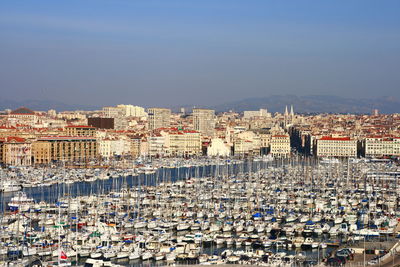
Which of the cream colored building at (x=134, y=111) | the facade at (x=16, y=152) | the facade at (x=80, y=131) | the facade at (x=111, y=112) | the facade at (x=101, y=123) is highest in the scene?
the cream colored building at (x=134, y=111)

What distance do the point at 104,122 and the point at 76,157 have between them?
29639 millimetres

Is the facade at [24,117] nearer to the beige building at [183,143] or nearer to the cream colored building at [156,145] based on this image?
the cream colored building at [156,145]

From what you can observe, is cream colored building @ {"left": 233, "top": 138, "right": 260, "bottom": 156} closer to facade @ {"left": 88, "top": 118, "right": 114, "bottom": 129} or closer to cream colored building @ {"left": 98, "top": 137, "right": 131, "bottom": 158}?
cream colored building @ {"left": 98, "top": 137, "right": 131, "bottom": 158}

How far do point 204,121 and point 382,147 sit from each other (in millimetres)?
27678

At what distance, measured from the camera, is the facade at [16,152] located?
1891 inches

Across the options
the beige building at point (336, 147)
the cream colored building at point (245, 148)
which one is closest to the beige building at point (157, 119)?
the cream colored building at point (245, 148)

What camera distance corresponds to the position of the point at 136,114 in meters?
134

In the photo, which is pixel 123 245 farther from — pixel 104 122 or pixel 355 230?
pixel 104 122

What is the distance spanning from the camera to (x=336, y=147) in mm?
62875

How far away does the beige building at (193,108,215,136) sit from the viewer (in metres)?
84.2

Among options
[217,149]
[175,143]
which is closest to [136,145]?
[175,143]

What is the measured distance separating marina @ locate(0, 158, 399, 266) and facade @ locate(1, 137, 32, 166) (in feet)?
50.1

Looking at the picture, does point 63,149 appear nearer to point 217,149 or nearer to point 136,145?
point 136,145

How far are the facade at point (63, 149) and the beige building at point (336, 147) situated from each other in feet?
69.5
